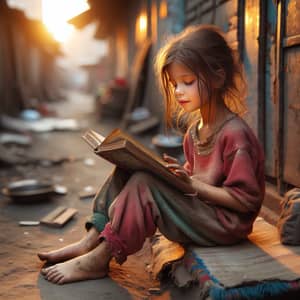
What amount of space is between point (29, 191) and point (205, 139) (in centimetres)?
260

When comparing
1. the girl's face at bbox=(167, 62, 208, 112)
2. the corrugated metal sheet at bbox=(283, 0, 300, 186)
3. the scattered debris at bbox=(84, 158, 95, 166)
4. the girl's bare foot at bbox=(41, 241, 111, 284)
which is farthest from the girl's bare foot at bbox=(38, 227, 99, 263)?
the scattered debris at bbox=(84, 158, 95, 166)

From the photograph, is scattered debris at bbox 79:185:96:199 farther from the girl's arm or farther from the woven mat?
the girl's arm

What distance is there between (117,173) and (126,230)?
0.40 metres

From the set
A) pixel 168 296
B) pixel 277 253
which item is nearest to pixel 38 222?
pixel 168 296

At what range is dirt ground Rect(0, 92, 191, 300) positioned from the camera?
2387mm

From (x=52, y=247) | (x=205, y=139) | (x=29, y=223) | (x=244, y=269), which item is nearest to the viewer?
(x=244, y=269)

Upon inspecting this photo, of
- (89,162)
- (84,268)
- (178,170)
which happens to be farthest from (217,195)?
(89,162)

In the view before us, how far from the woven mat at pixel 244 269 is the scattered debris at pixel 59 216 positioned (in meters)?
1.52

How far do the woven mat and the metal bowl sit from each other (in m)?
2.36

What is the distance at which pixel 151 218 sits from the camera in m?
2.26

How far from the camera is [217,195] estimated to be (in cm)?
228

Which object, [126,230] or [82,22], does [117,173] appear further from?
[82,22]

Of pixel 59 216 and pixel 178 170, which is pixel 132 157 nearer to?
pixel 178 170

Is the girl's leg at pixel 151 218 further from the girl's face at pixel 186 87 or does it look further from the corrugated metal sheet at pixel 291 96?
the corrugated metal sheet at pixel 291 96
